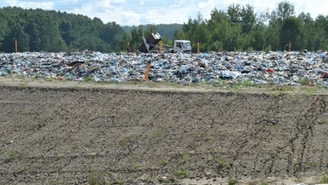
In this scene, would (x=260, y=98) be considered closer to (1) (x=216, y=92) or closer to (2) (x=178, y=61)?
(1) (x=216, y=92)

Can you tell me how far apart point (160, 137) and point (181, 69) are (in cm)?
782

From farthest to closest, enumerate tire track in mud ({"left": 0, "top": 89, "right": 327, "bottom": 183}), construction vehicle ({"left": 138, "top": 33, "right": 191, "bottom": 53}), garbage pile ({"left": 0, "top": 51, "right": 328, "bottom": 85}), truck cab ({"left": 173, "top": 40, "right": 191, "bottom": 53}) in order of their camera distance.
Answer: truck cab ({"left": 173, "top": 40, "right": 191, "bottom": 53}) < construction vehicle ({"left": 138, "top": 33, "right": 191, "bottom": 53}) < garbage pile ({"left": 0, "top": 51, "right": 328, "bottom": 85}) < tire track in mud ({"left": 0, "top": 89, "right": 327, "bottom": 183})

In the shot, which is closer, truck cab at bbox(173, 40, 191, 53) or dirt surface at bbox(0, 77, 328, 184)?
dirt surface at bbox(0, 77, 328, 184)

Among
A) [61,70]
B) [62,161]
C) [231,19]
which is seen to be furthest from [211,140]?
[231,19]

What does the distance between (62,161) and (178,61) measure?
38.4 feet

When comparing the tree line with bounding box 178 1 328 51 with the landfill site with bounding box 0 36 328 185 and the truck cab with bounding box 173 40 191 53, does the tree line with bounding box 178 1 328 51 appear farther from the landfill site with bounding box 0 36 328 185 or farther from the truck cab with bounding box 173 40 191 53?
the landfill site with bounding box 0 36 328 185

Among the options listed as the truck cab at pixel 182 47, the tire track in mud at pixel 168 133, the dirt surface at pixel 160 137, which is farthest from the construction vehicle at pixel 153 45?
the tire track in mud at pixel 168 133

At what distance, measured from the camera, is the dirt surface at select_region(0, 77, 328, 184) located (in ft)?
42.4

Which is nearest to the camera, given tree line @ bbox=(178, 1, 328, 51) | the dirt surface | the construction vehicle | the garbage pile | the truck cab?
the dirt surface

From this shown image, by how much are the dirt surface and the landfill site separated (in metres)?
0.02

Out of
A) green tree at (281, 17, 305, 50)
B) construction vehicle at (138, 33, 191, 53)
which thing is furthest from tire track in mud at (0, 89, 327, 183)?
green tree at (281, 17, 305, 50)

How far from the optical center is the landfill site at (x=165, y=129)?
13.0 meters

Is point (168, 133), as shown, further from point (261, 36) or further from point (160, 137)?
point (261, 36)

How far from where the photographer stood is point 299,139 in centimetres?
1402
